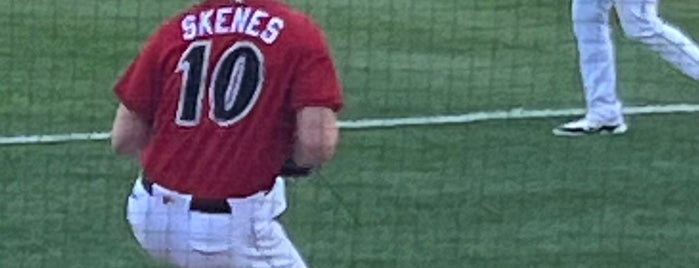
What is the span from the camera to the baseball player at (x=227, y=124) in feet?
13.3

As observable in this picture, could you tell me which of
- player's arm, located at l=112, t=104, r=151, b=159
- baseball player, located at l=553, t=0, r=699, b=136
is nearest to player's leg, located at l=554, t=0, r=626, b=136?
baseball player, located at l=553, t=0, r=699, b=136

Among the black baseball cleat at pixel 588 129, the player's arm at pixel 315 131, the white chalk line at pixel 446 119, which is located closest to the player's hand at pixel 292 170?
the player's arm at pixel 315 131

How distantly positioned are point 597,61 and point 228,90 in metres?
4.03

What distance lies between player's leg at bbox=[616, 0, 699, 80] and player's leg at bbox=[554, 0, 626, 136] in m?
0.09

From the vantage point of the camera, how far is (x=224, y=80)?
411 centimetres

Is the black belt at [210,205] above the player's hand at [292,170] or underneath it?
underneath

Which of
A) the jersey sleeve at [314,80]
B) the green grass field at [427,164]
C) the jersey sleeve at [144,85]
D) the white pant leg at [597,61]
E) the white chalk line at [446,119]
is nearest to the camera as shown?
the jersey sleeve at [314,80]

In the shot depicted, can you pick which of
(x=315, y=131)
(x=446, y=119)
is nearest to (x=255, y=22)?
(x=315, y=131)

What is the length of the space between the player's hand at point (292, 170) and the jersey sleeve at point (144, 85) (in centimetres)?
32

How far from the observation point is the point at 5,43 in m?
10.2

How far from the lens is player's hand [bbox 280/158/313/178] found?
423 centimetres

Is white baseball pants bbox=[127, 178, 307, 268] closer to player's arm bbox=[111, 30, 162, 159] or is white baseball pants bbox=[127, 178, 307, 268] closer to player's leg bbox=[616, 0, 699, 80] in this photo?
player's arm bbox=[111, 30, 162, 159]

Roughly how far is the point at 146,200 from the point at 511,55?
5.85 meters

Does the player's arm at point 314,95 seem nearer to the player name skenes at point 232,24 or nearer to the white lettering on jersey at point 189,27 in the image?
the player name skenes at point 232,24
